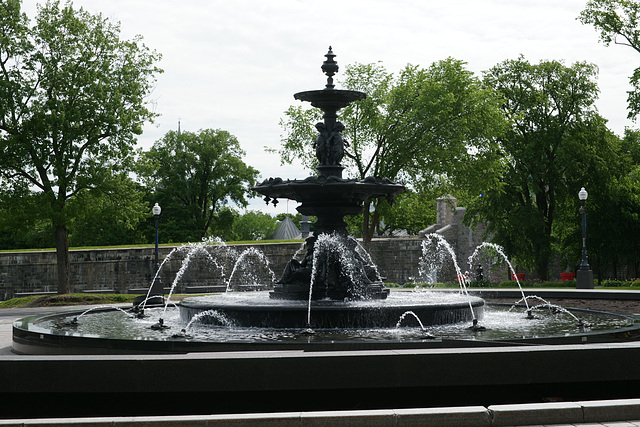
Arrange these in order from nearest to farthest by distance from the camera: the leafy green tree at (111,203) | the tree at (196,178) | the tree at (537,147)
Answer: the leafy green tree at (111,203) → the tree at (537,147) → the tree at (196,178)

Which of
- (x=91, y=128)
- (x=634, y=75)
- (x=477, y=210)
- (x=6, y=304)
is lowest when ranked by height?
(x=6, y=304)

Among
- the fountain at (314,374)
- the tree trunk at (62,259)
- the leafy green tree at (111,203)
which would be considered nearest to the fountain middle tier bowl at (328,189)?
the fountain at (314,374)

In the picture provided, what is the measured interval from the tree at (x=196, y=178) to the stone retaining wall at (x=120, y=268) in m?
17.0

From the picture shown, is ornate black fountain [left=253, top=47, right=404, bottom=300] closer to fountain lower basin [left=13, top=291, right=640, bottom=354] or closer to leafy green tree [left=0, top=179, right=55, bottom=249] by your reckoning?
fountain lower basin [left=13, top=291, right=640, bottom=354]

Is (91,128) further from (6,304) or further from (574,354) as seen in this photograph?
(574,354)

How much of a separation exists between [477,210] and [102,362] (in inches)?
1348

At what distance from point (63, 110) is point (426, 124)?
16.3 meters

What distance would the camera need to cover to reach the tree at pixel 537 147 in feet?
122

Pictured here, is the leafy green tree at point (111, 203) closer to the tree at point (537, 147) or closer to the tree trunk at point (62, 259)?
the tree trunk at point (62, 259)

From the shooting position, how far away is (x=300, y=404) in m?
6.80

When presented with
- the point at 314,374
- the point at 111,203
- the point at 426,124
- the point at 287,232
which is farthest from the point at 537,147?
the point at 287,232

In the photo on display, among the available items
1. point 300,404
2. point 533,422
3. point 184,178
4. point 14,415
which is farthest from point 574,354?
point 184,178

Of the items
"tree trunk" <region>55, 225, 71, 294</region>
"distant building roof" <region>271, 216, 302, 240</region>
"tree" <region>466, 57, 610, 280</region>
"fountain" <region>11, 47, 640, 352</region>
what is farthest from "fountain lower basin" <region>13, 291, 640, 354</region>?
"distant building roof" <region>271, 216, 302, 240</region>

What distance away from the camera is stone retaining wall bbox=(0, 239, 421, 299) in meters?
38.1
